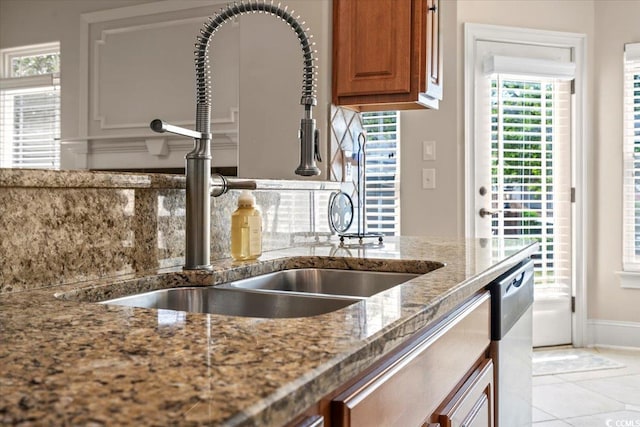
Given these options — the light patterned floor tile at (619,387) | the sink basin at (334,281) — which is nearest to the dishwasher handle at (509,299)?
the sink basin at (334,281)

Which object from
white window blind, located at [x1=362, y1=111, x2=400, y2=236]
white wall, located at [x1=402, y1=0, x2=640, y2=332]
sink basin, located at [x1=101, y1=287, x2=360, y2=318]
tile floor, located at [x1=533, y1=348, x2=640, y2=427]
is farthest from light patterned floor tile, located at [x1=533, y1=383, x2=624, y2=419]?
sink basin, located at [x1=101, y1=287, x2=360, y2=318]

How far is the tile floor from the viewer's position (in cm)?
268

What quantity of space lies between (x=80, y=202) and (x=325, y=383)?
73cm

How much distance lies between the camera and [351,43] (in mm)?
2703

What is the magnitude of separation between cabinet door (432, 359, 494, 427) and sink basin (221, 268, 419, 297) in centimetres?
30

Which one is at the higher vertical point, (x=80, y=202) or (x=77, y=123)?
Answer: (x=77, y=123)

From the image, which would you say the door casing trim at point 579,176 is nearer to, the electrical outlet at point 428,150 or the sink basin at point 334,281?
the electrical outlet at point 428,150

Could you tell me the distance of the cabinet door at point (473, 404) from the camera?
107 cm

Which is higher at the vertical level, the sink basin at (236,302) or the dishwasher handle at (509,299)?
the sink basin at (236,302)

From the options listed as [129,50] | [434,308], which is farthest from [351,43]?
[434,308]

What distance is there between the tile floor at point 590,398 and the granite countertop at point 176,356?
80.1 inches

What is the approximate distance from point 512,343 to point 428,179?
1.95 m

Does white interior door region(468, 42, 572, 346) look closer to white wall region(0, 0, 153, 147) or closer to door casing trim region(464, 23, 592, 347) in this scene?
door casing trim region(464, 23, 592, 347)

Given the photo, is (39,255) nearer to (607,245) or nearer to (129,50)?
(129,50)
